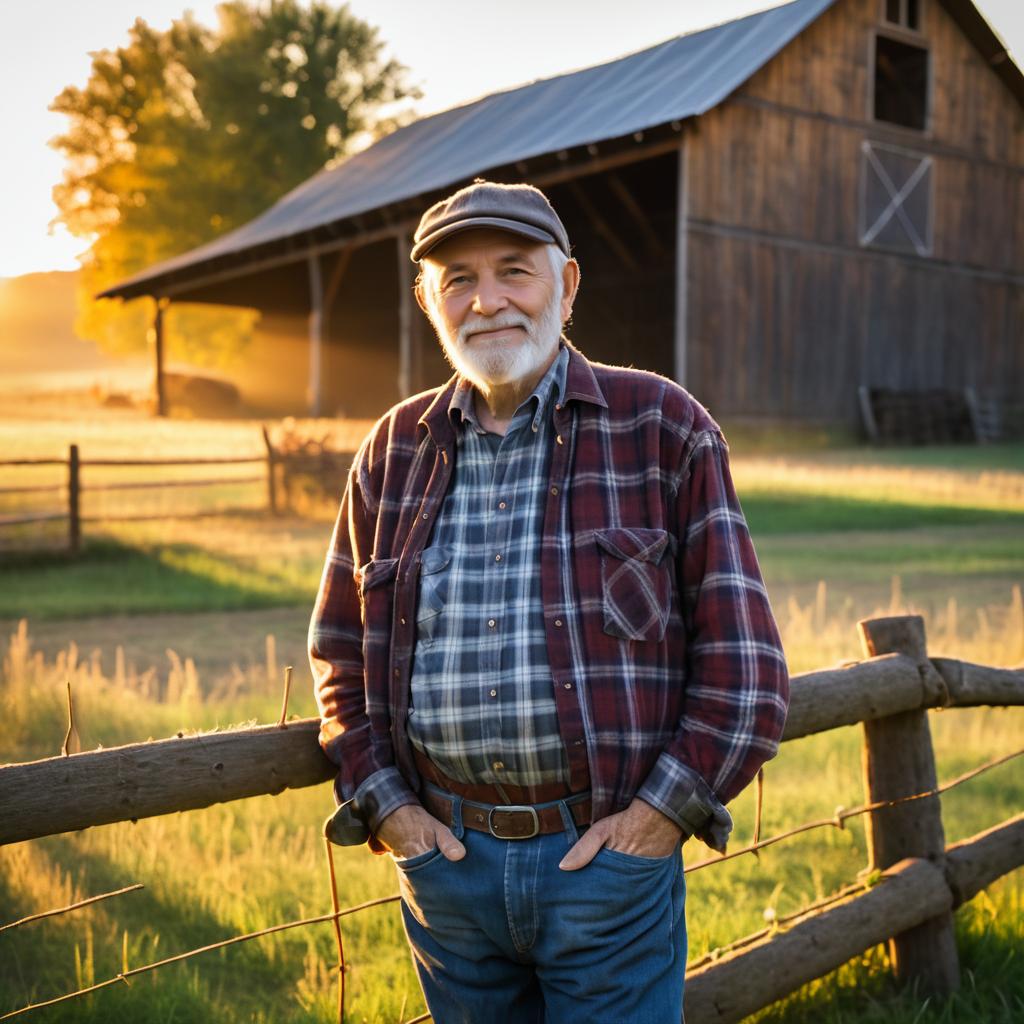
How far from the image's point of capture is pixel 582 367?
7.37ft

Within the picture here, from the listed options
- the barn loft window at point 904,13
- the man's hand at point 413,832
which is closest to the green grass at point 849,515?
the man's hand at point 413,832

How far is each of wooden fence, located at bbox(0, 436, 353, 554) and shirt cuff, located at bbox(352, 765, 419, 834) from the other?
9.99 meters

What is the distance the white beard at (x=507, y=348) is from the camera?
223 centimetres

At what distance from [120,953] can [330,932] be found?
2.09ft

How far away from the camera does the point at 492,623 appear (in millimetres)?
2105

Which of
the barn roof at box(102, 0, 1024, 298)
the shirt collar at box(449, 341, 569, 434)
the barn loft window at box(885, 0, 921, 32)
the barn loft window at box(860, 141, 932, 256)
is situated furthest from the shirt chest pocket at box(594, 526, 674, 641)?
the barn loft window at box(885, 0, 921, 32)

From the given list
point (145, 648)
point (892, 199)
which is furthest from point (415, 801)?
point (892, 199)

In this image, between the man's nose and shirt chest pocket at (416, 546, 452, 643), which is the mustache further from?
shirt chest pocket at (416, 546, 452, 643)

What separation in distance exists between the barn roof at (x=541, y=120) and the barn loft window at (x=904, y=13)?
0.56 m

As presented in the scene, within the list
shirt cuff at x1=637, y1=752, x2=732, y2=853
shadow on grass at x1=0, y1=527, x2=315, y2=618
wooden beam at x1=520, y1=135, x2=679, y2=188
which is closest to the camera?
shirt cuff at x1=637, y1=752, x2=732, y2=853

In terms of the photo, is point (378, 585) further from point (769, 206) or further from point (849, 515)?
point (769, 206)

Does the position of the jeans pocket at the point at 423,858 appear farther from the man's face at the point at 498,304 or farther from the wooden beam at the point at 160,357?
the wooden beam at the point at 160,357

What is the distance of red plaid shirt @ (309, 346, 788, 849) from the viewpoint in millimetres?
2047

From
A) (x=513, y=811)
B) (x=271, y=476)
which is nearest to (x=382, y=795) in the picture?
(x=513, y=811)
